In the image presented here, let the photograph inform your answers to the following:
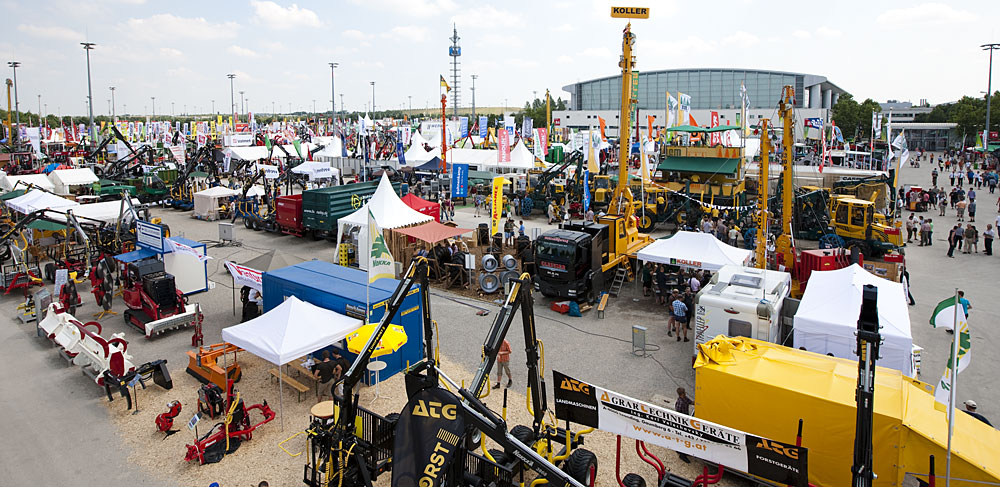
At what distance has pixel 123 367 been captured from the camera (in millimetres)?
11281

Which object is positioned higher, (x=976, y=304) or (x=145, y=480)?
(x=976, y=304)

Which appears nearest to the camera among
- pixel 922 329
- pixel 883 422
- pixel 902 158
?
pixel 883 422

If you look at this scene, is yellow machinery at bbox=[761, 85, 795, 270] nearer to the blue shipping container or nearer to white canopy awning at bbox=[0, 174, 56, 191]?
the blue shipping container

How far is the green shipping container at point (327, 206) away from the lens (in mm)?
24062

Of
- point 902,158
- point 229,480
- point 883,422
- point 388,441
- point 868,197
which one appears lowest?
point 229,480

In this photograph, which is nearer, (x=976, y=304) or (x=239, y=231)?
(x=976, y=304)

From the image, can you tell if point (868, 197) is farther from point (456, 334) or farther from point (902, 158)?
point (456, 334)

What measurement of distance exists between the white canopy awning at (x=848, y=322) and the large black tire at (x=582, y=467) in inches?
206

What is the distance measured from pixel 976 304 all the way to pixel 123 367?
66.5 feet

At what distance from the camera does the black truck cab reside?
16.2m

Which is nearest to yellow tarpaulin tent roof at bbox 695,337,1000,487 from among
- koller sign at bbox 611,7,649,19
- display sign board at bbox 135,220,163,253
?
koller sign at bbox 611,7,649,19

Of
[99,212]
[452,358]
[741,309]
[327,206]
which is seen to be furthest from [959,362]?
[99,212]

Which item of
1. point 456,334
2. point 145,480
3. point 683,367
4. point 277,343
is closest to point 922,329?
point 683,367

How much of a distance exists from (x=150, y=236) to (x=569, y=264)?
37.8 ft
